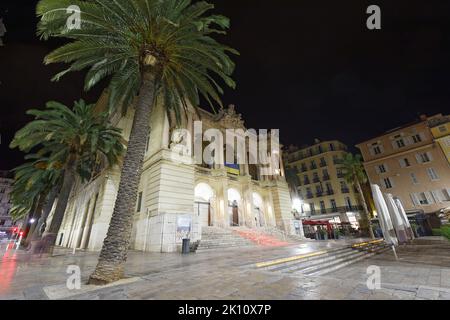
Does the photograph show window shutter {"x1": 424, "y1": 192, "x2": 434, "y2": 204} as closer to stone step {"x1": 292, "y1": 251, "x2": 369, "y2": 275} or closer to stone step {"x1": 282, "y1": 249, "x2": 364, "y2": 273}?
stone step {"x1": 292, "y1": 251, "x2": 369, "y2": 275}

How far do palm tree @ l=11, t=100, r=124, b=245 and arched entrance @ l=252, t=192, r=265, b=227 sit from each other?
722 inches

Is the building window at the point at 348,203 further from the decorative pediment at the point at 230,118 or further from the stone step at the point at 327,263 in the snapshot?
the stone step at the point at 327,263

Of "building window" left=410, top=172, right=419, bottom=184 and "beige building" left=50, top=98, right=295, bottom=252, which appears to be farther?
"building window" left=410, top=172, right=419, bottom=184

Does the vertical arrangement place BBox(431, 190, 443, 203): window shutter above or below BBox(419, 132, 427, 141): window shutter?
below

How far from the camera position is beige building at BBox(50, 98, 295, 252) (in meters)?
15.7

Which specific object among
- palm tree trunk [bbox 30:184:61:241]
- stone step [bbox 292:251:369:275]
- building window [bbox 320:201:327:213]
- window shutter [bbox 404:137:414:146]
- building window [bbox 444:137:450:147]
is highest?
window shutter [bbox 404:137:414:146]

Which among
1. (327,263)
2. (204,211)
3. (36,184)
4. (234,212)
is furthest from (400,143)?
(36,184)

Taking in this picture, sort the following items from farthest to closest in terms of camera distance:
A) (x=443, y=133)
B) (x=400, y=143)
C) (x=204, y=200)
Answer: (x=400, y=143)
(x=443, y=133)
(x=204, y=200)

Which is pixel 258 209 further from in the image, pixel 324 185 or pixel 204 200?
pixel 324 185

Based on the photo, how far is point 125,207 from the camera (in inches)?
245

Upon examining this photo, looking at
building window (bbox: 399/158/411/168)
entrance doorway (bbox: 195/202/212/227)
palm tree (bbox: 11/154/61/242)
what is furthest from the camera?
building window (bbox: 399/158/411/168)

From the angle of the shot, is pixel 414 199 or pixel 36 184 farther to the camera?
pixel 414 199

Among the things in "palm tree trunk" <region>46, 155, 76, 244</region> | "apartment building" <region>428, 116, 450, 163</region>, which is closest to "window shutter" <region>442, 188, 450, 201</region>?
"apartment building" <region>428, 116, 450, 163</region>

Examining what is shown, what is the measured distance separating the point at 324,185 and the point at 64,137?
4733 centimetres
